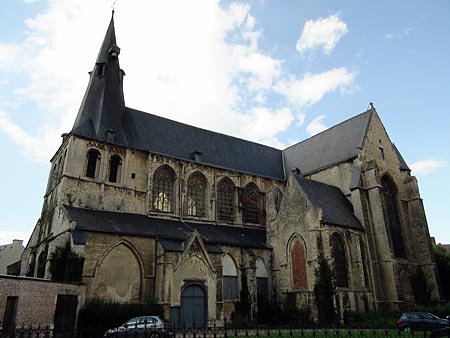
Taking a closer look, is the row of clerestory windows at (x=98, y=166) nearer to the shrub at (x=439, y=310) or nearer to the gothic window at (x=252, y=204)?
the gothic window at (x=252, y=204)

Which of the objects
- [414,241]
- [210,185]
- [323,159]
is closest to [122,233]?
[210,185]

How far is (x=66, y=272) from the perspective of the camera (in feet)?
51.3

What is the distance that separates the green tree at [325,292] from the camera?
1795 centimetres

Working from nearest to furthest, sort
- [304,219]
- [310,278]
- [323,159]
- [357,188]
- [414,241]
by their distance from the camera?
1. [310,278]
2. [304,219]
3. [357,188]
4. [414,241]
5. [323,159]

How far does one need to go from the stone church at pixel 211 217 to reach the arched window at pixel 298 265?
6 centimetres

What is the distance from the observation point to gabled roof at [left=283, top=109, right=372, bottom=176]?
25.6 meters

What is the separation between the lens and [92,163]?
21.1 m

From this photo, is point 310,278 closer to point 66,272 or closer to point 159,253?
point 159,253

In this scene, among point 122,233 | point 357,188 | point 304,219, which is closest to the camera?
point 122,233

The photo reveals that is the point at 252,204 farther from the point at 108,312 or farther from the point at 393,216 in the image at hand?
the point at 108,312

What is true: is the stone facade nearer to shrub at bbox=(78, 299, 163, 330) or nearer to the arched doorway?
shrub at bbox=(78, 299, 163, 330)

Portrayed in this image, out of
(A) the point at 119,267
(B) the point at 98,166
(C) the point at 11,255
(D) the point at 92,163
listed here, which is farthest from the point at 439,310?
(C) the point at 11,255

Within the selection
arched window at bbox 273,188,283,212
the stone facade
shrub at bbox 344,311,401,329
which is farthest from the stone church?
the stone facade

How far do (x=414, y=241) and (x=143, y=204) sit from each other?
18.7 m
